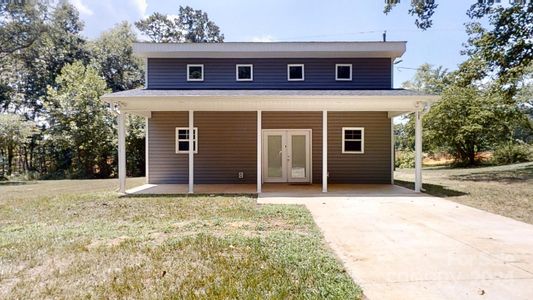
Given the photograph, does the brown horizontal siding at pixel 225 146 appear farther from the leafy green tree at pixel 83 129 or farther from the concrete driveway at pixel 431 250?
the leafy green tree at pixel 83 129

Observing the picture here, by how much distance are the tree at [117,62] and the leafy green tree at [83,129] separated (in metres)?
9.00

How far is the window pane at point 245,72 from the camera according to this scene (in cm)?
1194

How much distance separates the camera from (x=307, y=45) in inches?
456

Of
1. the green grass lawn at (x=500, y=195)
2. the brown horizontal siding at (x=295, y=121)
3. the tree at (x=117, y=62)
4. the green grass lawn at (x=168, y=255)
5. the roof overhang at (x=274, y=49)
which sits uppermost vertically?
the tree at (x=117, y=62)

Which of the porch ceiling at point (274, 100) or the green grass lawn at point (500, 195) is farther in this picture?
the porch ceiling at point (274, 100)

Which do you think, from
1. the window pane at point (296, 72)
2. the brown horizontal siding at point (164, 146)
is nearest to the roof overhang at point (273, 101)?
the brown horizontal siding at point (164, 146)

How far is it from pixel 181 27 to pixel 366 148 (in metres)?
26.2

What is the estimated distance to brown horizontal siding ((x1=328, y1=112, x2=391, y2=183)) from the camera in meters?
11.5

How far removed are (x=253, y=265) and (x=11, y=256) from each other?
3008 millimetres

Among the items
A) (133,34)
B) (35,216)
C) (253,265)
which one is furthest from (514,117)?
(133,34)

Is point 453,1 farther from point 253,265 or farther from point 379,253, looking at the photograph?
point 253,265

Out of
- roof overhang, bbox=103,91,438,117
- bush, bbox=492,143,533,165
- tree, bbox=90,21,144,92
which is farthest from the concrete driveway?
tree, bbox=90,21,144,92

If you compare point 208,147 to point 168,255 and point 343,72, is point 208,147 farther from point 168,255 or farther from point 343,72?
point 168,255

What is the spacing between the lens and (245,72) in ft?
39.2
